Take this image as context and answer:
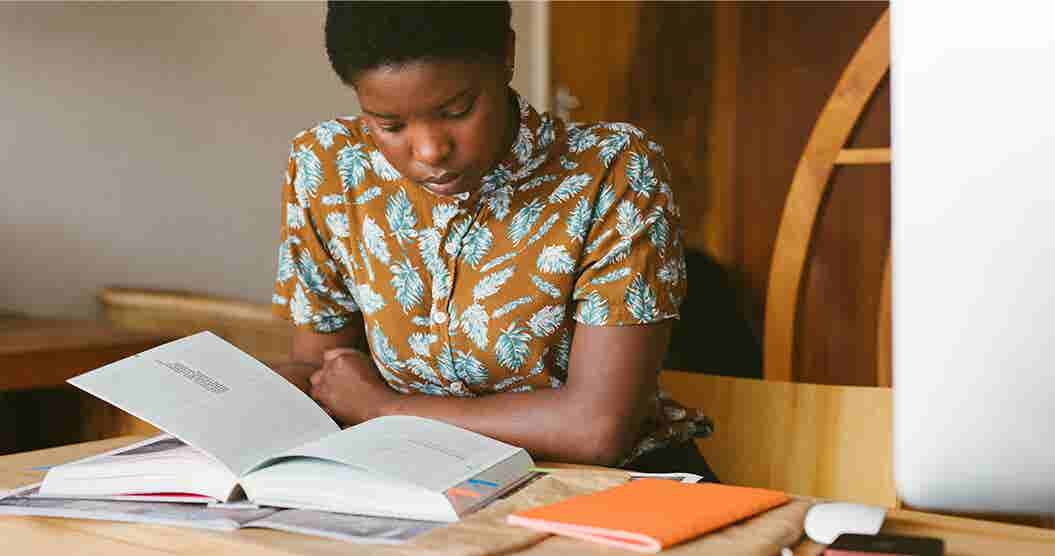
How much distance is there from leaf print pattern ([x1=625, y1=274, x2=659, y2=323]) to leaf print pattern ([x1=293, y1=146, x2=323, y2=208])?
16.0 inches

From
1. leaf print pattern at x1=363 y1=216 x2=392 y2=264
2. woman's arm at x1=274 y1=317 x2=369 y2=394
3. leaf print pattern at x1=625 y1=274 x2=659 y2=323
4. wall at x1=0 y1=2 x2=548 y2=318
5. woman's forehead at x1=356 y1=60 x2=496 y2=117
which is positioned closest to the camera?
woman's forehead at x1=356 y1=60 x2=496 y2=117

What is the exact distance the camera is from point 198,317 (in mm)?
2139

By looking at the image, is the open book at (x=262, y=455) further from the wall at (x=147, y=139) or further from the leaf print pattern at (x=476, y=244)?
the wall at (x=147, y=139)

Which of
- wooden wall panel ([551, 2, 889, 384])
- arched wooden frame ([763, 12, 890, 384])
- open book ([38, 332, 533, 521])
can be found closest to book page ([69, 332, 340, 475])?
open book ([38, 332, 533, 521])

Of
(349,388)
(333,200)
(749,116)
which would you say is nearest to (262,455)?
(349,388)

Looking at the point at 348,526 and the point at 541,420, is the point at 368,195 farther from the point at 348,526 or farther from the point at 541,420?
the point at 348,526

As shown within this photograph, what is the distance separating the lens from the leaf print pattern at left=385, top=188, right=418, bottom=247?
1370 mm

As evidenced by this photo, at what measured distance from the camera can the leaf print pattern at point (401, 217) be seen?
137 centimetres

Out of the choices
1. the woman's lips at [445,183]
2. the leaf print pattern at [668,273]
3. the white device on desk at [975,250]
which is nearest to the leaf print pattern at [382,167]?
the woman's lips at [445,183]

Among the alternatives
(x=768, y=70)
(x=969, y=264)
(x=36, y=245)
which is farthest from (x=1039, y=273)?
(x=768, y=70)

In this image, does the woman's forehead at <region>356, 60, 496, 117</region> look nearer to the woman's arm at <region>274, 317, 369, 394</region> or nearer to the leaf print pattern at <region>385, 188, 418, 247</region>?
the leaf print pattern at <region>385, 188, 418, 247</region>

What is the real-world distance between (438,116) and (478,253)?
0.20m

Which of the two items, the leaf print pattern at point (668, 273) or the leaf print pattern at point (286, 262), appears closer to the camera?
the leaf print pattern at point (668, 273)

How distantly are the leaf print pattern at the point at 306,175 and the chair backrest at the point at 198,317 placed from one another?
2.23 feet
